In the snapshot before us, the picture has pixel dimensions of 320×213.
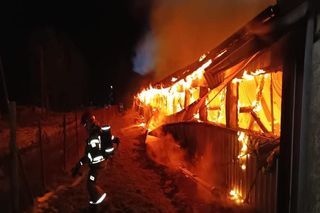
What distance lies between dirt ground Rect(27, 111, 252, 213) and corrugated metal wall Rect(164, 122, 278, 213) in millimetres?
526

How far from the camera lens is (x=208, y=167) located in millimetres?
9578

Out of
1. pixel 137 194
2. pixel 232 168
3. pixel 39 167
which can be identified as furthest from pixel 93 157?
pixel 39 167

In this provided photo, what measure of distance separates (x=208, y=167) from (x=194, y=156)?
5.02 feet

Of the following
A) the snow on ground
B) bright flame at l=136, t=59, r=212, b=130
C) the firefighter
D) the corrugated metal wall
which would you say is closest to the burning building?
the corrugated metal wall

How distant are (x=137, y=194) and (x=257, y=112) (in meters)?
3.66

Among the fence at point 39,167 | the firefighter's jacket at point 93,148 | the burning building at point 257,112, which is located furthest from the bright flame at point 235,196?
the fence at point 39,167

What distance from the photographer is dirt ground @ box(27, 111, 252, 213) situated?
7820 millimetres

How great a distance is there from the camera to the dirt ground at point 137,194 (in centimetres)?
782

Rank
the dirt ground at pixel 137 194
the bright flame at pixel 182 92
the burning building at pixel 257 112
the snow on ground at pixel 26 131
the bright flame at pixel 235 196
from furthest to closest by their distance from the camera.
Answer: the snow on ground at pixel 26 131 < the bright flame at pixel 182 92 < the dirt ground at pixel 137 194 < the bright flame at pixel 235 196 < the burning building at pixel 257 112

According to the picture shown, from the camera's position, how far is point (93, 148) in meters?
7.23

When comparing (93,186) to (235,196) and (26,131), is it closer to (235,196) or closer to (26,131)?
(235,196)

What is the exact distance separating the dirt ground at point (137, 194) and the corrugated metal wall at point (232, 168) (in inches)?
20.7

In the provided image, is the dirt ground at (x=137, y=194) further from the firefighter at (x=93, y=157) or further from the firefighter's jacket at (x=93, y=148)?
the firefighter's jacket at (x=93, y=148)

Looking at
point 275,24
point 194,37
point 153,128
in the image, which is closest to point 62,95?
point 194,37
